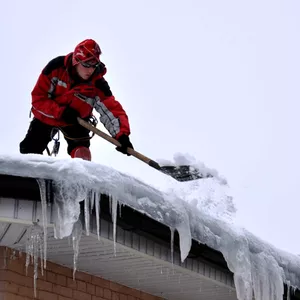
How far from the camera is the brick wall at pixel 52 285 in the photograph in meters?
5.32

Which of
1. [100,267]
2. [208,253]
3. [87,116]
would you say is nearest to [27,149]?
[87,116]

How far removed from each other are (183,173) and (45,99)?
61.7 inches

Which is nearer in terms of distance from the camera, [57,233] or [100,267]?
[57,233]

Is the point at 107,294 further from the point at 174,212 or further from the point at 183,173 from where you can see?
the point at 183,173

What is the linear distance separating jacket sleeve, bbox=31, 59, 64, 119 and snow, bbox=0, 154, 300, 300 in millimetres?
1310

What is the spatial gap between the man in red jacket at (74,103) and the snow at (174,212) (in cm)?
90

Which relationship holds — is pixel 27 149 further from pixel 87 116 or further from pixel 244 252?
pixel 244 252

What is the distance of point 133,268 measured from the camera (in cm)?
616

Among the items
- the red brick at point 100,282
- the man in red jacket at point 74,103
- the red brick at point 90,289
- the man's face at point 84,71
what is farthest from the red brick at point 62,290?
the man's face at point 84,71

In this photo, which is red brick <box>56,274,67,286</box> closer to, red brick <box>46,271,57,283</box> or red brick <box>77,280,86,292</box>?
red brick <box>46,271,57,283</box>

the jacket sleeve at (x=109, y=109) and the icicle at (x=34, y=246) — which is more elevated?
the jacket sleeve at (x=109, y=109)

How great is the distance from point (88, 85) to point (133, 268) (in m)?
1.60

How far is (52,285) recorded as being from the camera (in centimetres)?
576

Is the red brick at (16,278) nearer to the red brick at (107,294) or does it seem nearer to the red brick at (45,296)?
the red brick at (45,296)
